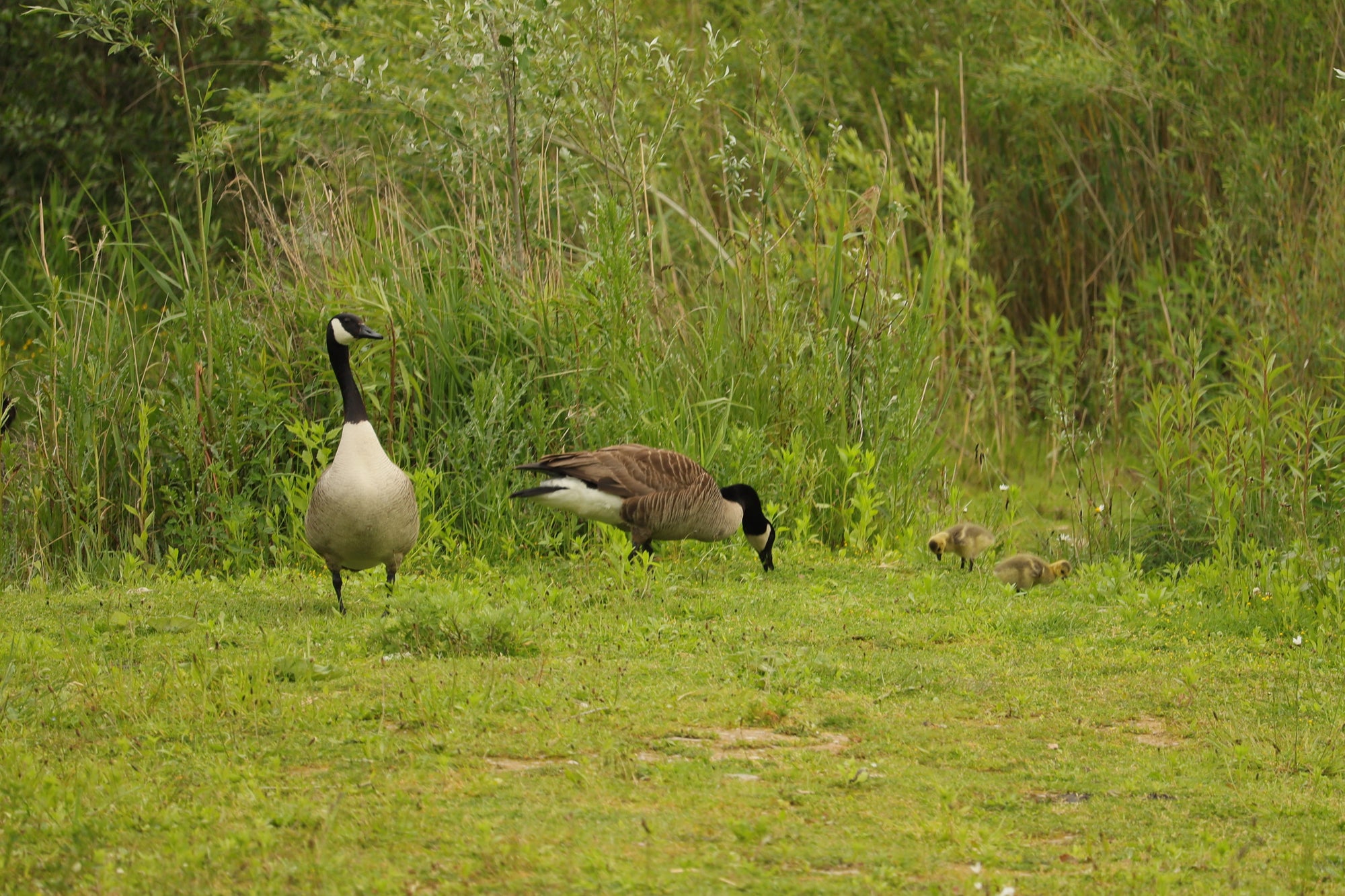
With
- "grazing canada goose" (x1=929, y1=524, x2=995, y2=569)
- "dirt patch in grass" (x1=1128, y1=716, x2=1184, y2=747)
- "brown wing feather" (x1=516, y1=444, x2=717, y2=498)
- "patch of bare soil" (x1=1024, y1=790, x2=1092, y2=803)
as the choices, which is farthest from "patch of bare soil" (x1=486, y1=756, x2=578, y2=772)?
"grazing canada goose" (x1=929, y1=524, x2=995, y2=569)

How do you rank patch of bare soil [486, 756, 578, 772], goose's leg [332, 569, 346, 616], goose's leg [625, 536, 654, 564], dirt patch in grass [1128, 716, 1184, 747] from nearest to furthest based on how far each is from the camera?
patch of bare soil [486, 756, 578, 772]
dirt patch in grass [1128, 716, 1184, 747]
goose's leg [332, 569, 346, 616]
goose's leg [625, 536, 654, 564]

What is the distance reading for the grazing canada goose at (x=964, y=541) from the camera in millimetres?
9359

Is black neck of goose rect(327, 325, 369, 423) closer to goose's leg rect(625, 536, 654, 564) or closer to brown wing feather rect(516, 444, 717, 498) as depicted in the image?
brown wing feather rect(516, 444, 717, 498)

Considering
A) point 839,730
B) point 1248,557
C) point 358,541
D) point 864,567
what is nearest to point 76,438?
point 358,541

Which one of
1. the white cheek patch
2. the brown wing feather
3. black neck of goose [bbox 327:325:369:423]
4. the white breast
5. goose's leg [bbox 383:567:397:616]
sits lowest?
goose's leg [bbox 383:567:397:616]

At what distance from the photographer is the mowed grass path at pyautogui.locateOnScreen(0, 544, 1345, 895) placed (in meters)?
4.57

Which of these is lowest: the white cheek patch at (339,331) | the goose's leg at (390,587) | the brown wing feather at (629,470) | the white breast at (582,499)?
the goose's leg at (390,587)

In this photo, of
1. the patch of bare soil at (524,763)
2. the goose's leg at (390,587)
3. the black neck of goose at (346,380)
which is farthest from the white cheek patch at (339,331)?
the patch of bare soil at (524,763)

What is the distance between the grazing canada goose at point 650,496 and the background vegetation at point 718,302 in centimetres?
76

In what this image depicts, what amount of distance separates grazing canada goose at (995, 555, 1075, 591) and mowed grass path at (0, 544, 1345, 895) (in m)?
0.23

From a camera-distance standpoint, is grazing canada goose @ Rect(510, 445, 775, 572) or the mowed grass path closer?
the mowed grass path

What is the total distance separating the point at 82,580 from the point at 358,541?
2182mm

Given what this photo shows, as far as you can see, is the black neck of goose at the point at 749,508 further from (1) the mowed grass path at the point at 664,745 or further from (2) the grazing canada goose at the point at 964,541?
(2) the grazing canada goose at the point at 964,541

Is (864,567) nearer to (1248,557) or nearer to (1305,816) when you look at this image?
(1248,557)
